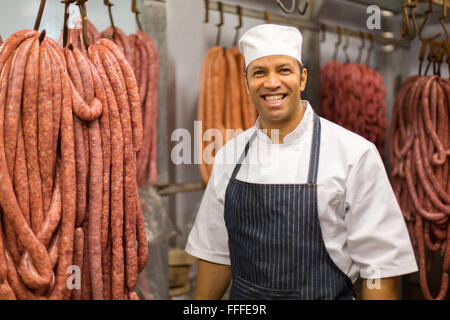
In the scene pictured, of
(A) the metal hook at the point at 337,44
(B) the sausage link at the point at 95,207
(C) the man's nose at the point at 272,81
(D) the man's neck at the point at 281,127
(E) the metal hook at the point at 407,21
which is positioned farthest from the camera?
(A) the metal hook at the point at 337,44

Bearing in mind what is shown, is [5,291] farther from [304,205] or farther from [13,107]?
[304,205]

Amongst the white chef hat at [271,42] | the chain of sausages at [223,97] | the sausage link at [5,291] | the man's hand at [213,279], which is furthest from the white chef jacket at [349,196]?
the sausage link at [5,291]

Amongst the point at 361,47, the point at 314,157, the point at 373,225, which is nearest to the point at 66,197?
the point at 314,157

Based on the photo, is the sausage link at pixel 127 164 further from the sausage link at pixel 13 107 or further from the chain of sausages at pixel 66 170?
the sausage link at pixel 13 107

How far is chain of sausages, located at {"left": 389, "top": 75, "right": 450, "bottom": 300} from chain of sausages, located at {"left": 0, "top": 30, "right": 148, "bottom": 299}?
1448 millimetres

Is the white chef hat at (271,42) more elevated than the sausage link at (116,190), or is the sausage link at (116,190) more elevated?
the white chef hat at (271,42)

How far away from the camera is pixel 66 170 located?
115 centimetres

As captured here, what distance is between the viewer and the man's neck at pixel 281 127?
157 centimetres

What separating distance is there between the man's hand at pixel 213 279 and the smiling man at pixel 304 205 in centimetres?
14

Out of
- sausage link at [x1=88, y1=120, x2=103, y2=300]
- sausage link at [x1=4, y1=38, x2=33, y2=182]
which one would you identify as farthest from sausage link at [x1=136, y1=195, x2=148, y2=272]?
sausage link at [x1=4, y1=38, x2=33, y2=182]

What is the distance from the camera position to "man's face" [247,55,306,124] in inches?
56.6

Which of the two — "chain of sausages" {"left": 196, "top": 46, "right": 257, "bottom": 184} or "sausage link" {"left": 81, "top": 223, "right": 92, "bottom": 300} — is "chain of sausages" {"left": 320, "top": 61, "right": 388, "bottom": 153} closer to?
"chain of sausages" {"left": 196, "top": 46, "right": 257, "bottom": 184}

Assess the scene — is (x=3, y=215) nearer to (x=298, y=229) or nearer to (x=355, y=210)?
(x=298, y=229)

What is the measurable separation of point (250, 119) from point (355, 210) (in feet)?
3.39
